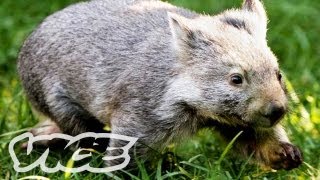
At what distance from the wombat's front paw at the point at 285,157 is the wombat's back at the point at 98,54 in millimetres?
995

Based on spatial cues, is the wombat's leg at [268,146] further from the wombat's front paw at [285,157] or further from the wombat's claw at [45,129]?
the wombat's claw at [45,129]

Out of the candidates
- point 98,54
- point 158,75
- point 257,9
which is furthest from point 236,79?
point 98,54

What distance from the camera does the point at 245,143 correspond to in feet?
20.9

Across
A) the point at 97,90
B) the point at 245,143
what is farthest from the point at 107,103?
the point at 245,143

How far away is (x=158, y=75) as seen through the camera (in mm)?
6152

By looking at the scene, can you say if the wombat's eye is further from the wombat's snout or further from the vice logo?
the vice logo

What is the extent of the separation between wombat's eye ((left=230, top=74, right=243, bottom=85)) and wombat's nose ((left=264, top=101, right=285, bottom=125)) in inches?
10.7

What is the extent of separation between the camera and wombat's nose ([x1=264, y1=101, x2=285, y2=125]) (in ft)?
18.0

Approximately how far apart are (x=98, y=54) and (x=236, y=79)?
145 centimetres

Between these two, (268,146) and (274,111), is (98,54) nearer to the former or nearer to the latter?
(268,146)

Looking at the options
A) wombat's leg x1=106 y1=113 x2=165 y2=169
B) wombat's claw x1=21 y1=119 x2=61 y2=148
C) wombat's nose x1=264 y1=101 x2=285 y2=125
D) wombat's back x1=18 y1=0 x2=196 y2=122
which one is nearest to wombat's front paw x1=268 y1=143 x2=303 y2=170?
wombat's nose x1=264 y1=101 x2=285 y2=125

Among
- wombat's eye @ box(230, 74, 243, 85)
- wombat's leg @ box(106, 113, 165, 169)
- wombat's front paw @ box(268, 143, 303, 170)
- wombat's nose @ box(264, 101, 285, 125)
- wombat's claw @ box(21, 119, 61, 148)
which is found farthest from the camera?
wombat's claw @ box(21, 119, 61, 148)

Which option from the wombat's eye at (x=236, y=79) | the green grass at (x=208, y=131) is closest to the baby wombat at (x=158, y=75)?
the wombat's eye at (x=236, y=79)

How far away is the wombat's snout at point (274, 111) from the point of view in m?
5.50
